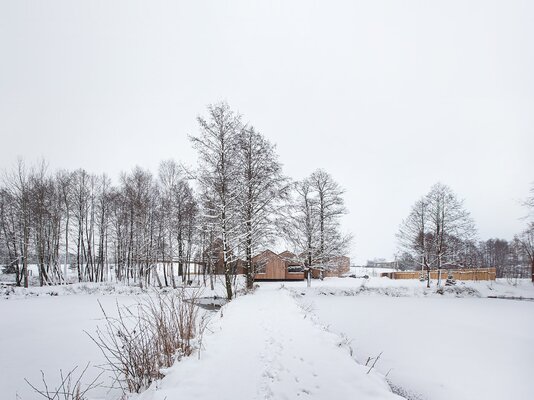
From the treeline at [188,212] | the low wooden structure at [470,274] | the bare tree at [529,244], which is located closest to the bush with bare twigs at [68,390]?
the treeline at [188,212]

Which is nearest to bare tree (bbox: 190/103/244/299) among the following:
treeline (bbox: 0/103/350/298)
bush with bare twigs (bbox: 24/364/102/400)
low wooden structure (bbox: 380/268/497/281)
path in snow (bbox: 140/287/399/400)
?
treeline (bbox: 0/103/350/298)

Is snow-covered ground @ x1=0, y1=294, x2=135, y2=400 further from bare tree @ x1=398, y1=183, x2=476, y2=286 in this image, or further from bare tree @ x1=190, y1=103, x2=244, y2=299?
bare tree @ x1=398, y1=183, x2=476, y2=286

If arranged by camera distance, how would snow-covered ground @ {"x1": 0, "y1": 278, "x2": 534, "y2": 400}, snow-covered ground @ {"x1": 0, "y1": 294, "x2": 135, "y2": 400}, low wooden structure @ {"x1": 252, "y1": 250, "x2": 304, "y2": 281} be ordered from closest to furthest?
snow-covered ground @ {"x1": 0, "y1": 278, "x2": 534, "y2": 400} → snow-covered ground @ {"x1": 0, "y1": 294, "x2": 135, "y2": 400} → low wooden structure @ {"x1": 252, "y1": 250, "x2": 304, "y2": 281}

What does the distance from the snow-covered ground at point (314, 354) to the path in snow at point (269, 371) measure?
2 centimetres

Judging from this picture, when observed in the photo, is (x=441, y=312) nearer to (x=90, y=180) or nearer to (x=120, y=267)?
(x=120, y=267)

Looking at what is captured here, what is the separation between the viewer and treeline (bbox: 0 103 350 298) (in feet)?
50.2

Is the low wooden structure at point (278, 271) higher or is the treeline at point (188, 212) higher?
the treeline at point (188, 212)

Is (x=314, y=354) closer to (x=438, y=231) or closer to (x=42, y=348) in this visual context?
(x=42, y=348)

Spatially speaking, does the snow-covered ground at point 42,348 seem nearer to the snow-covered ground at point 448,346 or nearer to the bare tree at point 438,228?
the snow-covered ground at point 448,346

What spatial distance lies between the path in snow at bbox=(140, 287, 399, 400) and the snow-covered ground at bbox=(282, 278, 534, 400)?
1.22 m

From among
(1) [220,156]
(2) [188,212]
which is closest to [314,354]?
(1) [220,156]

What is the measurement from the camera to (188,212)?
24.6m

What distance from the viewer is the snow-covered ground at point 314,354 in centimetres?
411

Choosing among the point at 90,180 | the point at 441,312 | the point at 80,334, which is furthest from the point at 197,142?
the point at 90,180
